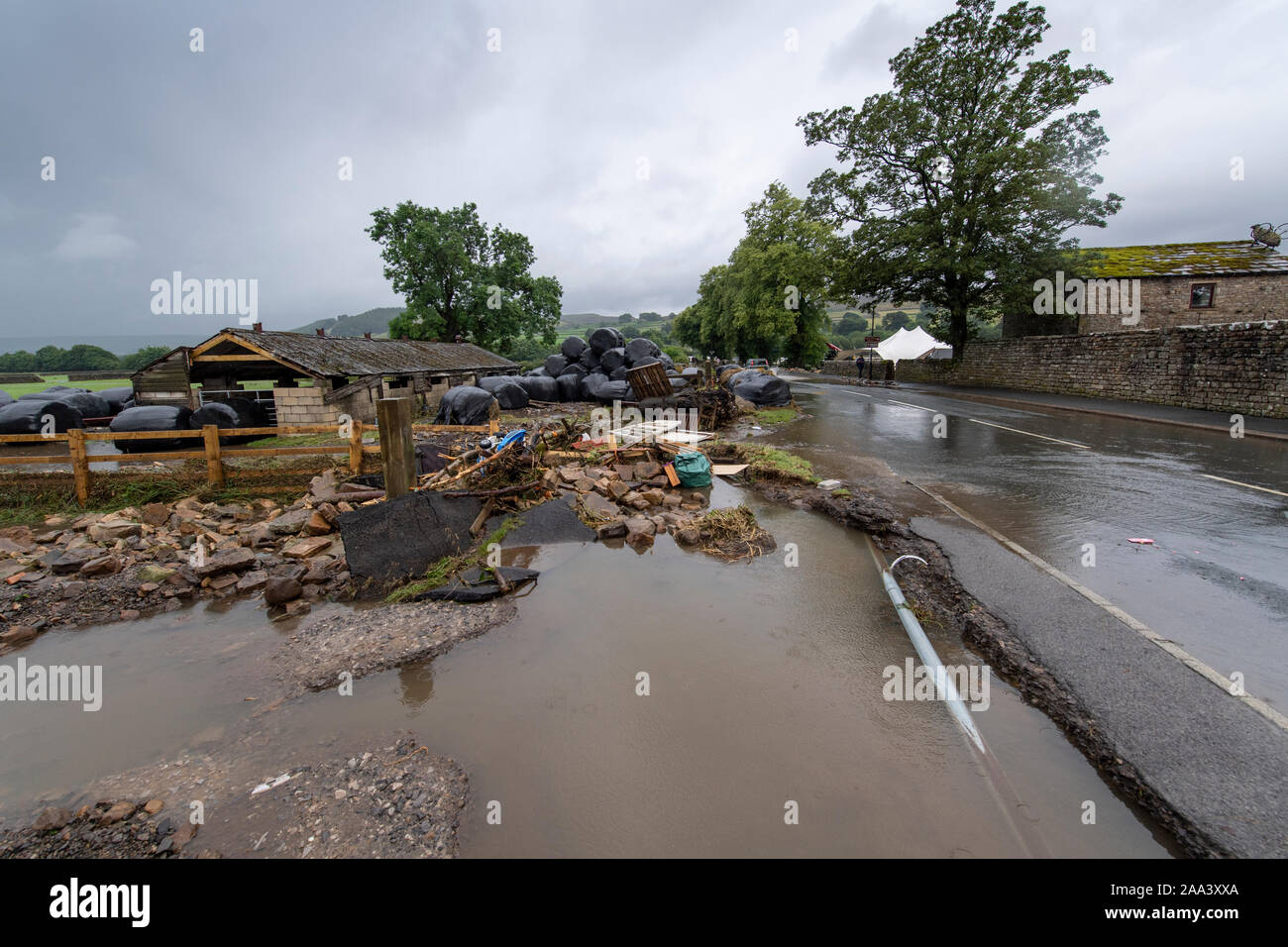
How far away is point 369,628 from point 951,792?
15.7 feet

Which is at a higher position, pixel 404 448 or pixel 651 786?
pixel 404 448

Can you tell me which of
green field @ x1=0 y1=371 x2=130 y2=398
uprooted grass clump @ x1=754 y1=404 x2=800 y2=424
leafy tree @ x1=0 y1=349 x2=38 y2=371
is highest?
leafy tree @ x1=0 y1=349 x2=38 y2=371

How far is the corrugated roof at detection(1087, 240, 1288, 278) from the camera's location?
22516 millimetres

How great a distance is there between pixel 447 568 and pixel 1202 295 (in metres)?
33.0

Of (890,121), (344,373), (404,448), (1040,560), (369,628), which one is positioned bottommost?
(369,628)

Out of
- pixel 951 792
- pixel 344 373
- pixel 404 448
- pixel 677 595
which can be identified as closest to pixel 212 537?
pixel 404 448

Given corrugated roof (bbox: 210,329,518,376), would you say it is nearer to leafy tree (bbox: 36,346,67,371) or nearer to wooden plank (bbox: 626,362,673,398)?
wooden plank (bbox: 626,362,673,398)

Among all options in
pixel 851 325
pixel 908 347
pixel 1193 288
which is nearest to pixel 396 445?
pixel 1193 288

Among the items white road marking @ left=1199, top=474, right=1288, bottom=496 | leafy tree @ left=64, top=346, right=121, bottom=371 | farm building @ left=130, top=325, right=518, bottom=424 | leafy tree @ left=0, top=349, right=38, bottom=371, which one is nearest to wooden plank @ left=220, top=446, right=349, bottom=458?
farm building @ left=130, top=325, right=518, bottom=424

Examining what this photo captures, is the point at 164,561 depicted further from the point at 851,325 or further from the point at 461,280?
the point at 851,325

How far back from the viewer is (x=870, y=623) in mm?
4750

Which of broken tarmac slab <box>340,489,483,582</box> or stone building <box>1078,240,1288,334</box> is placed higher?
stone building <box>1078,240,1288,334</box>

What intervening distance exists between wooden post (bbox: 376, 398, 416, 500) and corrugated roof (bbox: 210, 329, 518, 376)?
43.5 ft
